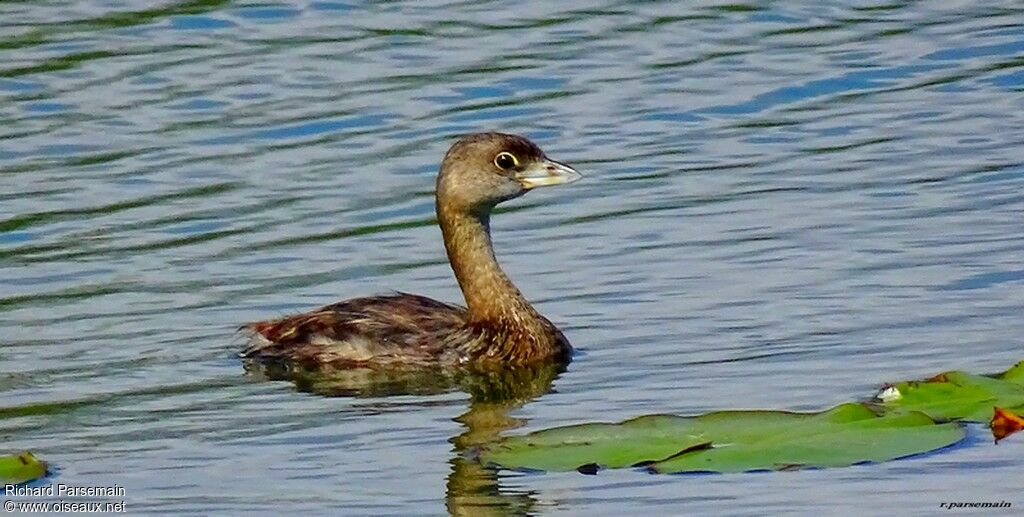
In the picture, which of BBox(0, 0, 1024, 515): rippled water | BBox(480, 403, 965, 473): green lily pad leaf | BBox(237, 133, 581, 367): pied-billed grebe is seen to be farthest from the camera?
BBox(237, 133, 581, 367): pied-billed grebe

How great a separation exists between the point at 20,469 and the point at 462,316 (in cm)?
388

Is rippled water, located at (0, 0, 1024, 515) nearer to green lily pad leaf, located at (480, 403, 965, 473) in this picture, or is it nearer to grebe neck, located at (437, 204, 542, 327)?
green lily pad leaf, located at (480, 403, 965, 473)

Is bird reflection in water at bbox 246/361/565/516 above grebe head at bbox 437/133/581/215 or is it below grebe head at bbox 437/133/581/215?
below

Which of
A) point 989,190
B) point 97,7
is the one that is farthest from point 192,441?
point 97,7

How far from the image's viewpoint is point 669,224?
15.7 meters

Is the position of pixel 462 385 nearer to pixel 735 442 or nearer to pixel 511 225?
pixel 511 225

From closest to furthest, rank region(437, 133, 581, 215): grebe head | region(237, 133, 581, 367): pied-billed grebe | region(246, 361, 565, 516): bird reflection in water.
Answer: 1. region(246, 361, 565, 516): bird reflection in water
2. region(237, 133, 581, 367): pied-billed grebe
3. region(437, 133, 581, 215): grebe head

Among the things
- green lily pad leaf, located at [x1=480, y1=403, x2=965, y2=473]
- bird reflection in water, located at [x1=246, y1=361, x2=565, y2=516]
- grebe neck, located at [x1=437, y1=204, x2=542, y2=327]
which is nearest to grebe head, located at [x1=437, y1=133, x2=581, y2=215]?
grebe neck, located at [x1=437, y1=204, x2=542, y2=327]

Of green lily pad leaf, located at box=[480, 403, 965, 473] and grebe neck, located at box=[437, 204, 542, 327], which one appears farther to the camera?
grebe neck, located at box=[437, 204, 542, 327]

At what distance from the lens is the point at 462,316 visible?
1412cm

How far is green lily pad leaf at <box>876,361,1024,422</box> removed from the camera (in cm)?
1060

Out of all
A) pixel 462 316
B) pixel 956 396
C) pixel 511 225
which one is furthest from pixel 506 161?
pixel 956 396

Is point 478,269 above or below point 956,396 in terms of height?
below

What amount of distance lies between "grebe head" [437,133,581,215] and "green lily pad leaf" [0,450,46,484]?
12.6 feet
